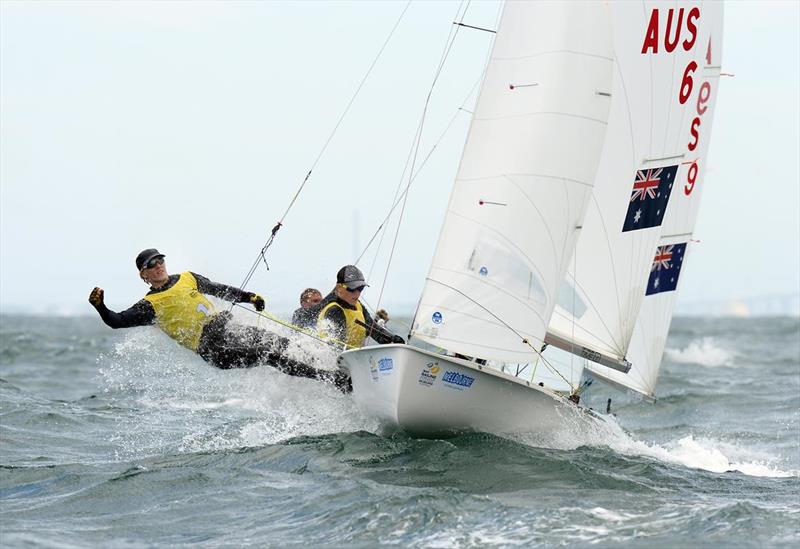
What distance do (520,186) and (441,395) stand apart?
1.59 m

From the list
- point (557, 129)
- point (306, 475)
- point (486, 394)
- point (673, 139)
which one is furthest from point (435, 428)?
point (673, 139)

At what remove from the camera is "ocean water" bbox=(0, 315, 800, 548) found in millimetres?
5988

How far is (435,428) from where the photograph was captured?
783cm

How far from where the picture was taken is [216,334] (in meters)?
8.80

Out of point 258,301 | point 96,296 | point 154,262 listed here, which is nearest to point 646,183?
point 258,301

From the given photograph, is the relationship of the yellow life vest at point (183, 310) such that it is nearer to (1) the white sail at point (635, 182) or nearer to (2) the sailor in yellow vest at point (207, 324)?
(2) the sailor in yellow vest at point (207, 324)

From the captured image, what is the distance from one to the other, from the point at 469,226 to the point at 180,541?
313cm

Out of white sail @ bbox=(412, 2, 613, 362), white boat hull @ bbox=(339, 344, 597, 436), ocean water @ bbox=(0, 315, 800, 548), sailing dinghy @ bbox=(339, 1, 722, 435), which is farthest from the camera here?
white sail @ bbox=(412, 2, 613, 362)

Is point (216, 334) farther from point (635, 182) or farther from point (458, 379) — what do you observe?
point (635, 182)

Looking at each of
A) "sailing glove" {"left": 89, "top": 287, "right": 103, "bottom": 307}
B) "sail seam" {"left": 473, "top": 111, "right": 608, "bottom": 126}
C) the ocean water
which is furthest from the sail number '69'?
"sailing glove" {"left": 89, "top": 287, "right": 103, "bottom": 307}

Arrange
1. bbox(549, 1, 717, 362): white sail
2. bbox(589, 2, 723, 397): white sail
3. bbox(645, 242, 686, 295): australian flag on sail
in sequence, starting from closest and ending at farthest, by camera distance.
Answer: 1. bbox(549, 1, 717, 362): white sail
2. bbox(589, 2, 723, 397): white sail
3. bbox(645, 242, 686, 295): australian flag on sail

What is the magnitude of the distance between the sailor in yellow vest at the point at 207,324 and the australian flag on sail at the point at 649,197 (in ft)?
9.07

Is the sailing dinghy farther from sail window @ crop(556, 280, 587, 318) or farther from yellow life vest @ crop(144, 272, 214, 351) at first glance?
yellow life vest @ crop(144, 272, 214, 351)

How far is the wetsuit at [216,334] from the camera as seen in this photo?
8.71 m
